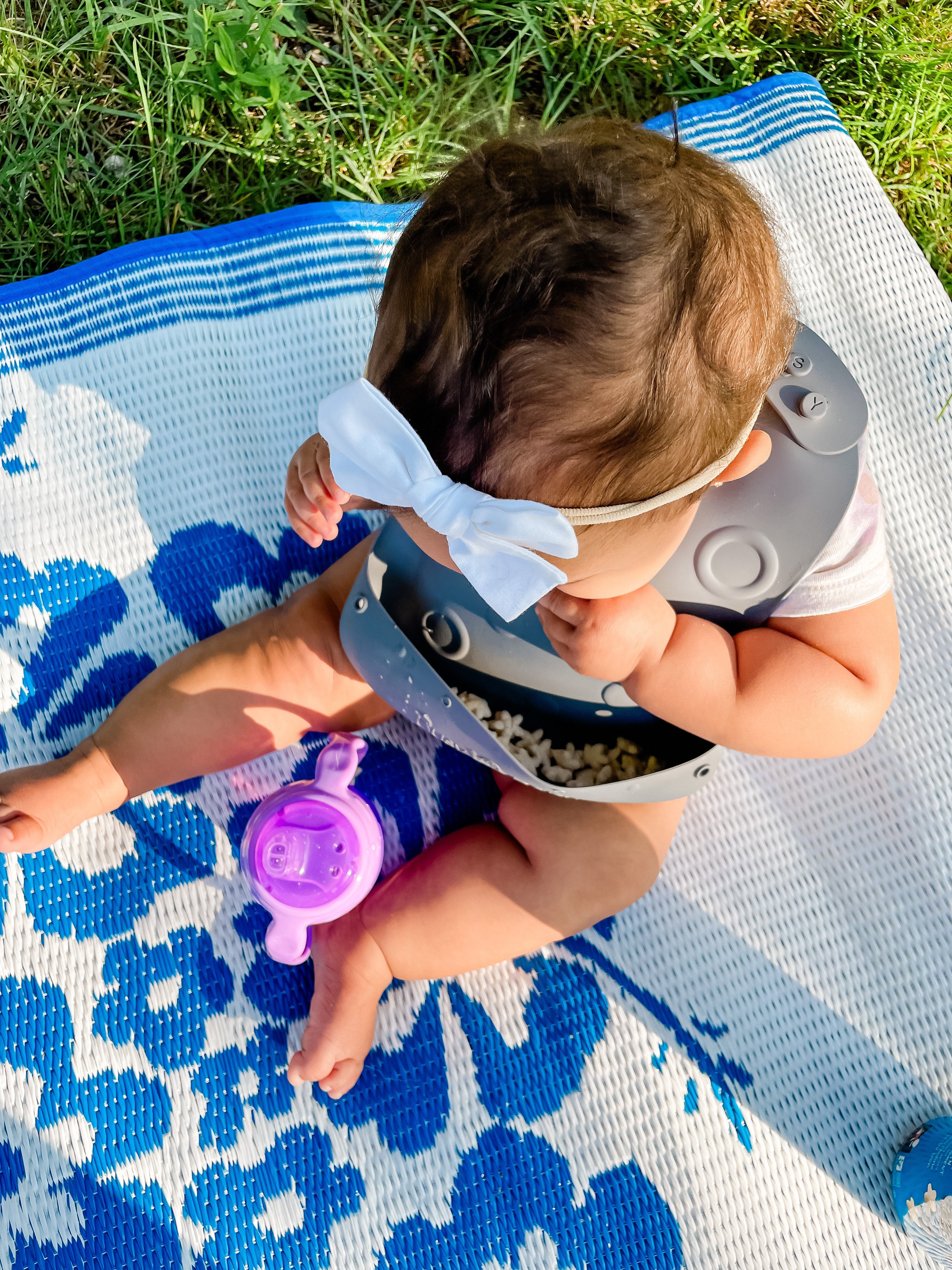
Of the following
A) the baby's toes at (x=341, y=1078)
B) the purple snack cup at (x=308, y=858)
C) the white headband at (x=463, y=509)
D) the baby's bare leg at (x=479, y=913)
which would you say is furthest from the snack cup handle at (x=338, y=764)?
the white headband at (x=463, y=509)

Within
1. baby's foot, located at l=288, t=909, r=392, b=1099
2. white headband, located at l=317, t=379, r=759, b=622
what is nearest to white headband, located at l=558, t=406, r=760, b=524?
white headband, located at l=317, t=379, r=759, b=622

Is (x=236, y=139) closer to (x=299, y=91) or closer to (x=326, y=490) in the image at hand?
(x=299, y=91)

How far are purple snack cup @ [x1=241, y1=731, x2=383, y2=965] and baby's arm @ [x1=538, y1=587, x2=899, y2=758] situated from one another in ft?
1.01

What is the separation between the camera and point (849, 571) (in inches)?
35.9

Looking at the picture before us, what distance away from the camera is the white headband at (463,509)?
603 mm

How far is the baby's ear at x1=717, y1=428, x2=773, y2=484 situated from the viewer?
74 cm

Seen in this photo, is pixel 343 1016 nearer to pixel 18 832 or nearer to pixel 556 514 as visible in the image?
pixel 18 832

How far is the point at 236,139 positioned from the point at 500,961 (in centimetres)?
113

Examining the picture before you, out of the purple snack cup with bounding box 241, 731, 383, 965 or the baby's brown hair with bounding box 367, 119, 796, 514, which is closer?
the baby's brown hair with bounding box 367, 119, 796, 514

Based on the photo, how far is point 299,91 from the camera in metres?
1.31

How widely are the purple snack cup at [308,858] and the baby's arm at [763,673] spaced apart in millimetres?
309

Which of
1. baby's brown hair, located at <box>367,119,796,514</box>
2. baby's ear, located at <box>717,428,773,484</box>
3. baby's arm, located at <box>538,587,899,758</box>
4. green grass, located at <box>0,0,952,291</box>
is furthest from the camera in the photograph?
green grass, located at <box>0,0,952,291</box>

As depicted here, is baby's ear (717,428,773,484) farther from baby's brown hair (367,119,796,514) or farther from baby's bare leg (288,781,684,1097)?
baby's bare leg (288,781,684,1097)

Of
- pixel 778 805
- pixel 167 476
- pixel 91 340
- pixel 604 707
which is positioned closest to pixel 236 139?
pixel 91 340
